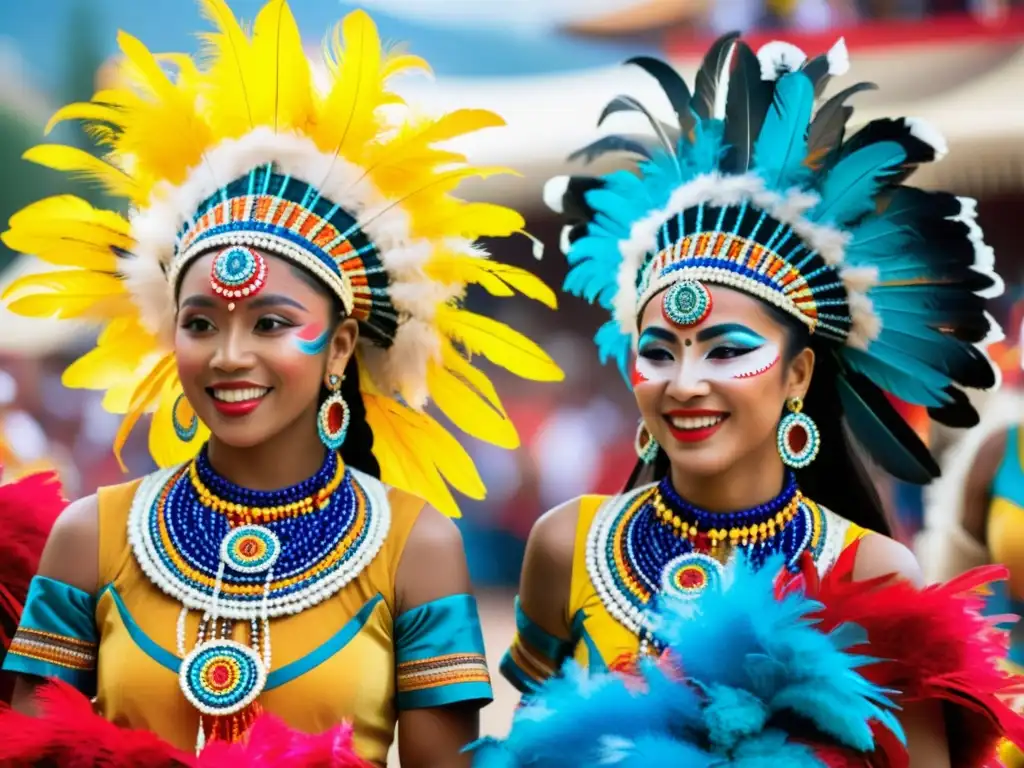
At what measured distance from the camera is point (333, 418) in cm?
277

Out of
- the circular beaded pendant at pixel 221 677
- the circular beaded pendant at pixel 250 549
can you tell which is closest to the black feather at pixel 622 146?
the circular beaded pendant at pixel 250 549

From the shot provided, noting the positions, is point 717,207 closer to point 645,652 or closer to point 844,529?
point 844,529

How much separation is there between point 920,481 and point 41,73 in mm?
5252

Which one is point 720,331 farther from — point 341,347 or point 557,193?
point 341,347

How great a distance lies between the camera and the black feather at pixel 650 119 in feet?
9.46

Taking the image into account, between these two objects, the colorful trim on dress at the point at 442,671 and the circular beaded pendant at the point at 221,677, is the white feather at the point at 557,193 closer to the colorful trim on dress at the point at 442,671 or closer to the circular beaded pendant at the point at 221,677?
the colorful trim on dress at the point at 442,671

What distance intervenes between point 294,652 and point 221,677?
0.46 ft

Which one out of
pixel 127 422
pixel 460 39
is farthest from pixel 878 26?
pixel 127 422

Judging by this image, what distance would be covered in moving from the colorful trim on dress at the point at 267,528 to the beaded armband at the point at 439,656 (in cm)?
16

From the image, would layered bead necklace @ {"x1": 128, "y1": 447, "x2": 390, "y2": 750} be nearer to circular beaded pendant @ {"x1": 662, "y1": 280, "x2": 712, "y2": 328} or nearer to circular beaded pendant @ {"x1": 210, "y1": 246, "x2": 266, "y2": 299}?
circular beaded pendant @ {"x1": 210, "y1": 246, "x2": 266, "y2": 299}

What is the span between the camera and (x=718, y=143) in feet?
9.16

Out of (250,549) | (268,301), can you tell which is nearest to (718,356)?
(268,301)

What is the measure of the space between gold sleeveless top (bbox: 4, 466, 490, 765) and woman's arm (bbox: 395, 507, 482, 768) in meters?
0.02

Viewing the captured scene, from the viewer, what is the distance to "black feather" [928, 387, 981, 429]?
9.20ft
